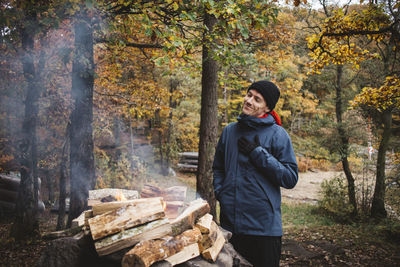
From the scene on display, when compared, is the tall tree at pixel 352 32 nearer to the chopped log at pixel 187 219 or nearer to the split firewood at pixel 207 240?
the chopped log at pixel 187 219

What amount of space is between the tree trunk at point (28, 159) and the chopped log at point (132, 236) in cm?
547

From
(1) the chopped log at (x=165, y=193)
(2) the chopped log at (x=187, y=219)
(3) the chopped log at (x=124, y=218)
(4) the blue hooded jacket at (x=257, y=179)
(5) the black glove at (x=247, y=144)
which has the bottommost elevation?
(1) the chopped log at (x=165, y=193)

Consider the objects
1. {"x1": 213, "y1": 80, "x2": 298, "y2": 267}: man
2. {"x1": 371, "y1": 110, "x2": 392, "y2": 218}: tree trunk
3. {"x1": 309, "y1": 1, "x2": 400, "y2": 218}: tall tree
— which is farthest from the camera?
{"x1": 371, "y1": 110, "x2": 392, "y2": 218}: tree trunk

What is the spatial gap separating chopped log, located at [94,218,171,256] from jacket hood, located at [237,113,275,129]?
4.01ft

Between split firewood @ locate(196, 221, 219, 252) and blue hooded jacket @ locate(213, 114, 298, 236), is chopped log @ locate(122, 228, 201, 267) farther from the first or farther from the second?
blue hooded jacket @ locate(213, 114, 298, 236)

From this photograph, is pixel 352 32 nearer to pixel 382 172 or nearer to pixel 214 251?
pixel 214 251

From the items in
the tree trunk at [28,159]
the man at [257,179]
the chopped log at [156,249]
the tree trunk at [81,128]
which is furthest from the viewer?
the tree trunk at [28,159]

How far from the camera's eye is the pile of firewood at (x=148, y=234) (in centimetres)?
203

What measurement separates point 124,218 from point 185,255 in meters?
0.65

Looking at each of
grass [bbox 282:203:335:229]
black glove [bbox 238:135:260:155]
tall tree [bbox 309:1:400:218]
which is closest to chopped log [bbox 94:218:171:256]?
black glove [bbox 238:135:260:155]

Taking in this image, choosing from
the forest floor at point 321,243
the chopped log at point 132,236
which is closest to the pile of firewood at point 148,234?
the chopped log at point 132,236

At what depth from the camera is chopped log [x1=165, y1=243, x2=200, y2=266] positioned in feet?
6.88

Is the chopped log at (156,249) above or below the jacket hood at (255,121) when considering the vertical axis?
below

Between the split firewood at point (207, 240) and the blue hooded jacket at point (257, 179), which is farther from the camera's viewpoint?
the split firewood at point (207, 240)
